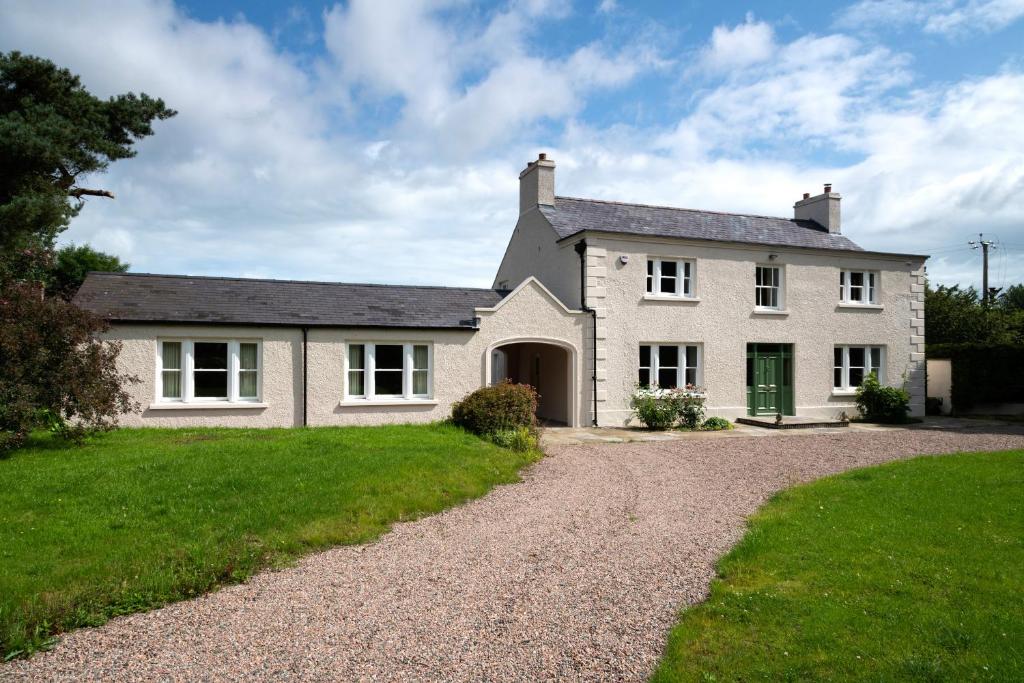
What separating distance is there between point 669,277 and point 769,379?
4.98 metres

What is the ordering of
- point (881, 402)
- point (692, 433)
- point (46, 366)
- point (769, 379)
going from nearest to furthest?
point (46, 366) → point (692, 433) → point (769, 379) → point (881, 402)

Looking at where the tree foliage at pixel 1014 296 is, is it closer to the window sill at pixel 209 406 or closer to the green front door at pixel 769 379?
the green front door at pixel 769 379

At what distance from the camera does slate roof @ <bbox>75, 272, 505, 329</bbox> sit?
16.8 metres

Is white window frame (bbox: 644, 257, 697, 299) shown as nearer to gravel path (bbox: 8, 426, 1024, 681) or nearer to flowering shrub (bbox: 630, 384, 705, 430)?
flowering shrub (bbox: 630, 384, 705, 430)

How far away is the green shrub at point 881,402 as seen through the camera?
2312cm

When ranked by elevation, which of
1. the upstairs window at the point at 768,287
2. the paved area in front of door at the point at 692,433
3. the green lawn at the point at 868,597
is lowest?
the paved area in front of door at the point at 692,433

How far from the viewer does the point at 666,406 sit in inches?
787

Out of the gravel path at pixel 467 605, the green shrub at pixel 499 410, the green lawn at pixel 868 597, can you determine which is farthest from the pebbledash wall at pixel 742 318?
the green lawn at pixel 868 597

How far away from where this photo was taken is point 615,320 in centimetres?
2077

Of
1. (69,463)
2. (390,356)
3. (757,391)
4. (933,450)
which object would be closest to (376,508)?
(69,463)

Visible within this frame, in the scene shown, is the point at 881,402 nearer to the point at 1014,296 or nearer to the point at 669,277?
the point at 669,277

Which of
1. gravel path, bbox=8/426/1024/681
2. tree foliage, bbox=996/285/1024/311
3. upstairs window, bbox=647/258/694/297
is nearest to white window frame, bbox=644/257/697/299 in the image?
upstairs window, bbox=647/258/694/297

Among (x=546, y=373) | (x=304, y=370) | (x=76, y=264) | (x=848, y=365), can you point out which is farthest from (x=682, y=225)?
(x=76, y=264)

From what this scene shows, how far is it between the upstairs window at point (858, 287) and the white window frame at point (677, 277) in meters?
6.08
